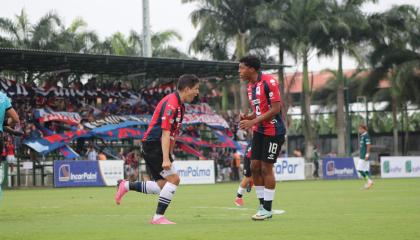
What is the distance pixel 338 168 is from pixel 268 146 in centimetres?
3328

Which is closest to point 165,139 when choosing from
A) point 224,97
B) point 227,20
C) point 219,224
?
point 219,224

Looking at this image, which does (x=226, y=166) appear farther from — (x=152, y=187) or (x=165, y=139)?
(x=165, y=139)

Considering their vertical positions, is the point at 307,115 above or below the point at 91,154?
above

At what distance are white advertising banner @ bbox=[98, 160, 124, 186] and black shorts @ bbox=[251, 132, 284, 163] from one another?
23.6 meters

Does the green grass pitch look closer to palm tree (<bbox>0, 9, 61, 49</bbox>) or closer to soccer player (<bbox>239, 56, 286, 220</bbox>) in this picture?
soccer player (<bbox>239, 56, 286, 220</bbox>)

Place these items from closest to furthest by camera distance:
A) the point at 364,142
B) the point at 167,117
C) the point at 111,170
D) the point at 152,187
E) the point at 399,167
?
the point at 167,117 < the point at 152,187 < the point at 364,142 < the point at 111,170 < the point at 399,167

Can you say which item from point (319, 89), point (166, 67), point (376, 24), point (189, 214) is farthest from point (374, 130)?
point (189, 214)

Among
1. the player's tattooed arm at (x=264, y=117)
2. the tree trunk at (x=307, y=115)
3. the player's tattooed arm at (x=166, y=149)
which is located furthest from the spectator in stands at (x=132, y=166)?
the player's tattooed arm at (x=166, y=149)

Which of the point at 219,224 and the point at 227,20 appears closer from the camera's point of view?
the point at 219,224

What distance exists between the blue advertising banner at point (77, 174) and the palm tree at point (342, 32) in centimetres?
2688

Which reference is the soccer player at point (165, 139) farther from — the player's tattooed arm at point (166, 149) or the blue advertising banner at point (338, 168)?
the blue advertising banner at point (338, 168)

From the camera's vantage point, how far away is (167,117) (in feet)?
36.2

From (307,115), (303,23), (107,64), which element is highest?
(303,23)

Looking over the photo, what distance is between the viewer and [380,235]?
927 centimetres
